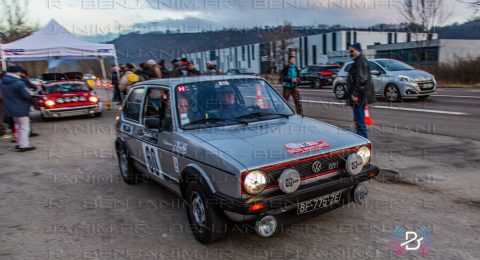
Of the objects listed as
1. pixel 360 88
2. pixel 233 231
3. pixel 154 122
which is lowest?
pixel 233 231

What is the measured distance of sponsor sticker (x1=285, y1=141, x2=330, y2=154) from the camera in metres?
3.57

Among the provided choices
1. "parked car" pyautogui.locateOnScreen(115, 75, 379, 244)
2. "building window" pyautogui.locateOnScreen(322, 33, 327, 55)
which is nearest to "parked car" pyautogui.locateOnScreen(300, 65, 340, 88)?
"parked car" pyautogui.locateOnScreen(115, 75, 379, 244)

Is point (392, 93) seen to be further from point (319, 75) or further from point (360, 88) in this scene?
point (319, 75)

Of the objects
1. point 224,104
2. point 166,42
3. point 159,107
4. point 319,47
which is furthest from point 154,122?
point 319,47

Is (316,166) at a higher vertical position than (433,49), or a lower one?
lower

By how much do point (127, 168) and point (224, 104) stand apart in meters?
2.24

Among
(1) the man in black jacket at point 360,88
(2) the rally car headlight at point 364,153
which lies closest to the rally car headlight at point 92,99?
(1) the man in black jacket at point 360,88

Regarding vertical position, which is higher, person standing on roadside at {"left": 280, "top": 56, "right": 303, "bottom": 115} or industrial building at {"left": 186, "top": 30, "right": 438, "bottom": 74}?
industrial building at {"left": 186, "top": 30, "right": 438, "bottom": 74}

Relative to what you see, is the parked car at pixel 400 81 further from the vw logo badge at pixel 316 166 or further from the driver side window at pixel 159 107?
the vw logo badge at pixel 316 166

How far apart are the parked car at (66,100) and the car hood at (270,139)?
1192 centimetres

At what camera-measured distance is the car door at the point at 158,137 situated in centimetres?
434

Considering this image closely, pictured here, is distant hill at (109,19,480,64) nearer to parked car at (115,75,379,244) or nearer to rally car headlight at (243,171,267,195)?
parked car at (115,75,379,244)

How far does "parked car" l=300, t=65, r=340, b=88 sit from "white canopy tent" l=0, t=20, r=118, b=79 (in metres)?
13.9

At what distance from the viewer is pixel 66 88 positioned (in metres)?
14.7
